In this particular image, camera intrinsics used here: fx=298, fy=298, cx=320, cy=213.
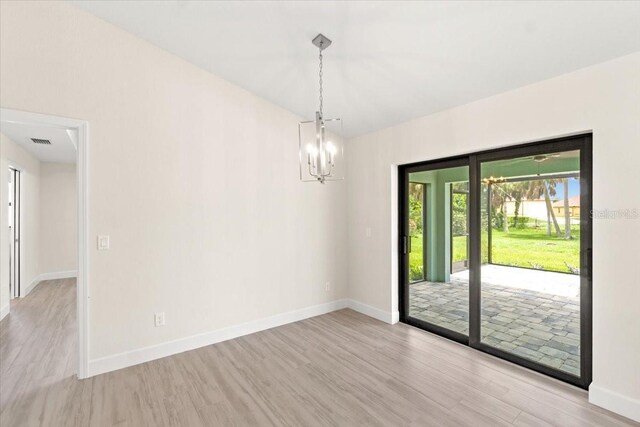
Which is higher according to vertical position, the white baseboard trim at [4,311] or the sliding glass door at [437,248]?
the sliding glass door at [437,248]

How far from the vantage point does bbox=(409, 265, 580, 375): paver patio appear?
282 centimetres

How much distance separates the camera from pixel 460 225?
364 cm

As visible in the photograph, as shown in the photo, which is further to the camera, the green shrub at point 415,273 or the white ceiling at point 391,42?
the green shrub at point 415,273

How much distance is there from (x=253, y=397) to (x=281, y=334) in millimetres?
1278

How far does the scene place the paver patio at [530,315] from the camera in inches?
111

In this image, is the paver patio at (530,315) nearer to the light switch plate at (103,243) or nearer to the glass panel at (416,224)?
the glass panel at (416,224)

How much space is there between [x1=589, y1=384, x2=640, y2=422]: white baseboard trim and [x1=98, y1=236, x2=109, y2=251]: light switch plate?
4.45 m

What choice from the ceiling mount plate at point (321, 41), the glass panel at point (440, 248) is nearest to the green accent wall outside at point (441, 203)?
the glass panel at point (440, 248)

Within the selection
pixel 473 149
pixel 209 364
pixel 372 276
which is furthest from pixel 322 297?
pixel 473 149

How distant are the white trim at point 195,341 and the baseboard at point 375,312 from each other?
0.36 meters

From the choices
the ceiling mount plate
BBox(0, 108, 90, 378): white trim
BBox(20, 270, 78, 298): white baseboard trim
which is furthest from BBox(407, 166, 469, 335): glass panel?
BBox(20, 270, 78, 298): white baseboard trim

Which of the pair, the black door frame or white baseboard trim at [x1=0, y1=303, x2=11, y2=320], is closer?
the black door frame

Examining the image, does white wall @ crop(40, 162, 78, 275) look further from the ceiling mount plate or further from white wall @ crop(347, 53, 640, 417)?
white wall @ crop(347, 53, 640, 417)

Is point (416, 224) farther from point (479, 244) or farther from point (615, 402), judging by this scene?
point (615, 402)
